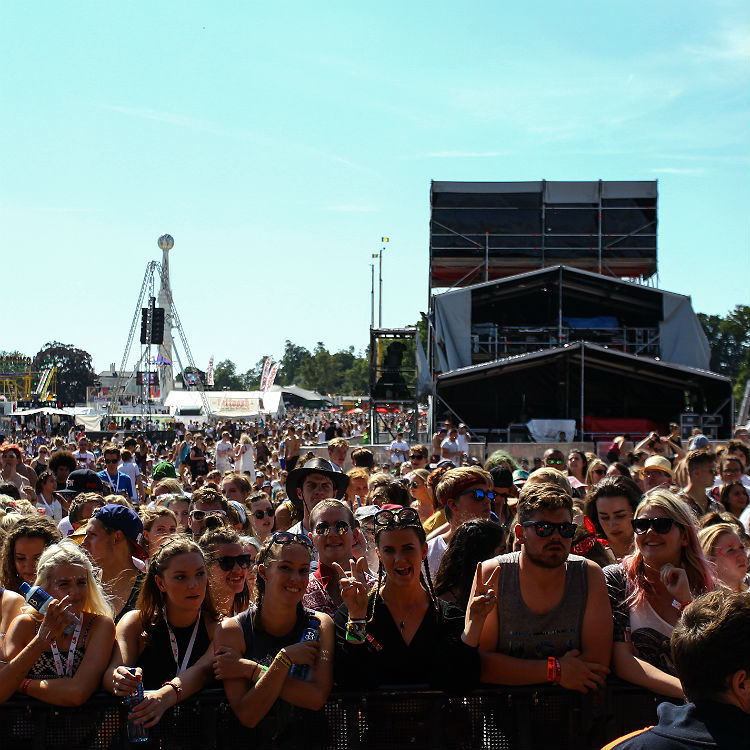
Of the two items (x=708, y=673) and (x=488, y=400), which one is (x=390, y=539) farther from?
(x=488, y=400)

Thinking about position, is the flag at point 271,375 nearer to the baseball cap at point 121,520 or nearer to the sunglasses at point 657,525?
the baseball cap at point 121,520

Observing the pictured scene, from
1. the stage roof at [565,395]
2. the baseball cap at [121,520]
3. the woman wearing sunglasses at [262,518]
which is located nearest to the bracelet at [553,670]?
the baseball cap at [121,520]

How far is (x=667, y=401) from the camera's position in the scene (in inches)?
1107

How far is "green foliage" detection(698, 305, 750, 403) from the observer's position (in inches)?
2977

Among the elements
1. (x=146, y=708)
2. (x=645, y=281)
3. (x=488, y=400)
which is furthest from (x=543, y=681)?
(x=645, y=281)

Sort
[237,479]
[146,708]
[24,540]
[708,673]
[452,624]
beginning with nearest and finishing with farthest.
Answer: [708,673], [146,708], [452,624], [24,540], [237,479]

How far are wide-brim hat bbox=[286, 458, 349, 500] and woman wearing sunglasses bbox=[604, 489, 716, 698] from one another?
9.11 ft

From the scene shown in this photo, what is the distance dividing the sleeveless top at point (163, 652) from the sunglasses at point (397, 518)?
902mm

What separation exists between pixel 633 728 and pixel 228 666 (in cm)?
165

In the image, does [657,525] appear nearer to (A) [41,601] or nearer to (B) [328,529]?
(B) [328,529]

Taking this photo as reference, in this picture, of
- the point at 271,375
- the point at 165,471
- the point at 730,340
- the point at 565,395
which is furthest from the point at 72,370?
the point at 165,471

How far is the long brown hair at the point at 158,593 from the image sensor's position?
3854 mm

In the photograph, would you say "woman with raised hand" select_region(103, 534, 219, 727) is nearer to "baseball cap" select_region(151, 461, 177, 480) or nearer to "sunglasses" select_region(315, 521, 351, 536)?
"sunglasses" select_region(315, 521, 351, 536)

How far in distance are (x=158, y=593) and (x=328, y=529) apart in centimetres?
100
